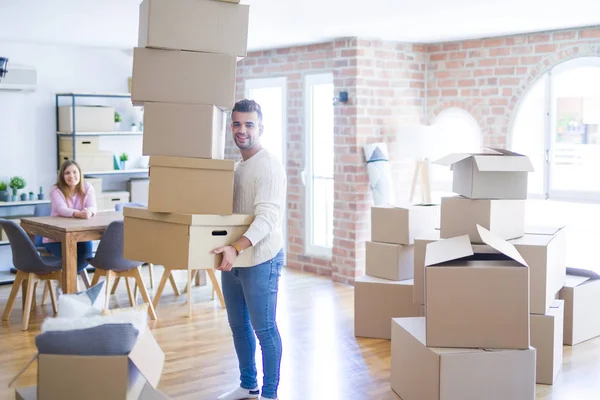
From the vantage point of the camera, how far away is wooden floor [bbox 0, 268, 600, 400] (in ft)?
13.6

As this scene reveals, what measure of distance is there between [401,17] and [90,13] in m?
2.25

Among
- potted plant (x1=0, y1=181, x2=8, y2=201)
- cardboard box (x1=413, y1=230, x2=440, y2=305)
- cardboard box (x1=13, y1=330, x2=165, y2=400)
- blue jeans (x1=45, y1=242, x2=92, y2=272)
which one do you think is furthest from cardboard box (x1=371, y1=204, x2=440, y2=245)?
potted plant (x1=0, y1=181, x2=8, y2=201)

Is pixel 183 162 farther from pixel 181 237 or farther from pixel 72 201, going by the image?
pixel 72 201

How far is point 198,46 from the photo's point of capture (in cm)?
313

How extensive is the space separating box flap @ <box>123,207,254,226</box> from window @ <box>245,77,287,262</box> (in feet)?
14.5

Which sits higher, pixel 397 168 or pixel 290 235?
pixel 397 168

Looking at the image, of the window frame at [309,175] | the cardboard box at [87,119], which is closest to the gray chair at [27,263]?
the cardboard box at [87,119]

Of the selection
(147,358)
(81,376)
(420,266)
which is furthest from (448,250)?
(81,376)

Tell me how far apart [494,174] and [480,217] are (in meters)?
0.25

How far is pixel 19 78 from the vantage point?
24.1ft

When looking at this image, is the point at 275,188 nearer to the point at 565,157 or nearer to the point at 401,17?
the point at 401,17

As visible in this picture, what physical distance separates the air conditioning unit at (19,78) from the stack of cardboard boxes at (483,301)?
4.82 meters

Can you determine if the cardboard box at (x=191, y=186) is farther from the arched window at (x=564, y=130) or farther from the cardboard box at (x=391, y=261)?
the arched window at (x=564, y=130)

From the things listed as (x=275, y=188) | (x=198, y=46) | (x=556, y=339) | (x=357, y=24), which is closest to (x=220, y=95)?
(x=198, y=46)
